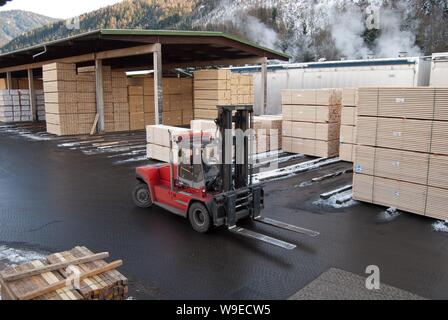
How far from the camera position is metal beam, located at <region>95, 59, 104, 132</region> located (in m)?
20.5

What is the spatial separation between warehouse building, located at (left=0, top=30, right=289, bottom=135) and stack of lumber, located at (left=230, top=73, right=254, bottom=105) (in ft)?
3.10

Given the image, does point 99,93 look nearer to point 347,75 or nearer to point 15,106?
point 15,106

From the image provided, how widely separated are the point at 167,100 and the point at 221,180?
1824 cm

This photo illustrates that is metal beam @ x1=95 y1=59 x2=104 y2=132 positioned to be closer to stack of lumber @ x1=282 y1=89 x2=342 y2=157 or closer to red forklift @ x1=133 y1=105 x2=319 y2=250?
stack of lumber @ x1=282 y1=89 x2=342 y2=157

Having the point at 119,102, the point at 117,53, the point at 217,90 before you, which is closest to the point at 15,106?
the point at 119,102

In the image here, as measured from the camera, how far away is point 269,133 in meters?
15.3

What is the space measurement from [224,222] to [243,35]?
191 ft

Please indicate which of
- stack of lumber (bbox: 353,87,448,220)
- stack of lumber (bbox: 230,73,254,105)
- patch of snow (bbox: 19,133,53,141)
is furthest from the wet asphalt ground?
stack of lumber (bbox: 230,73,254,105)

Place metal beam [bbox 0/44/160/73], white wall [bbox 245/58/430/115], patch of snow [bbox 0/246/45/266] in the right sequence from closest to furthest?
patch of snow [bbox 0/246/45/266] → metal beam [bbox 0/44/160/73] → white wall [bbox 245/58/430/115]

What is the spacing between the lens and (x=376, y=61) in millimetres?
19109
